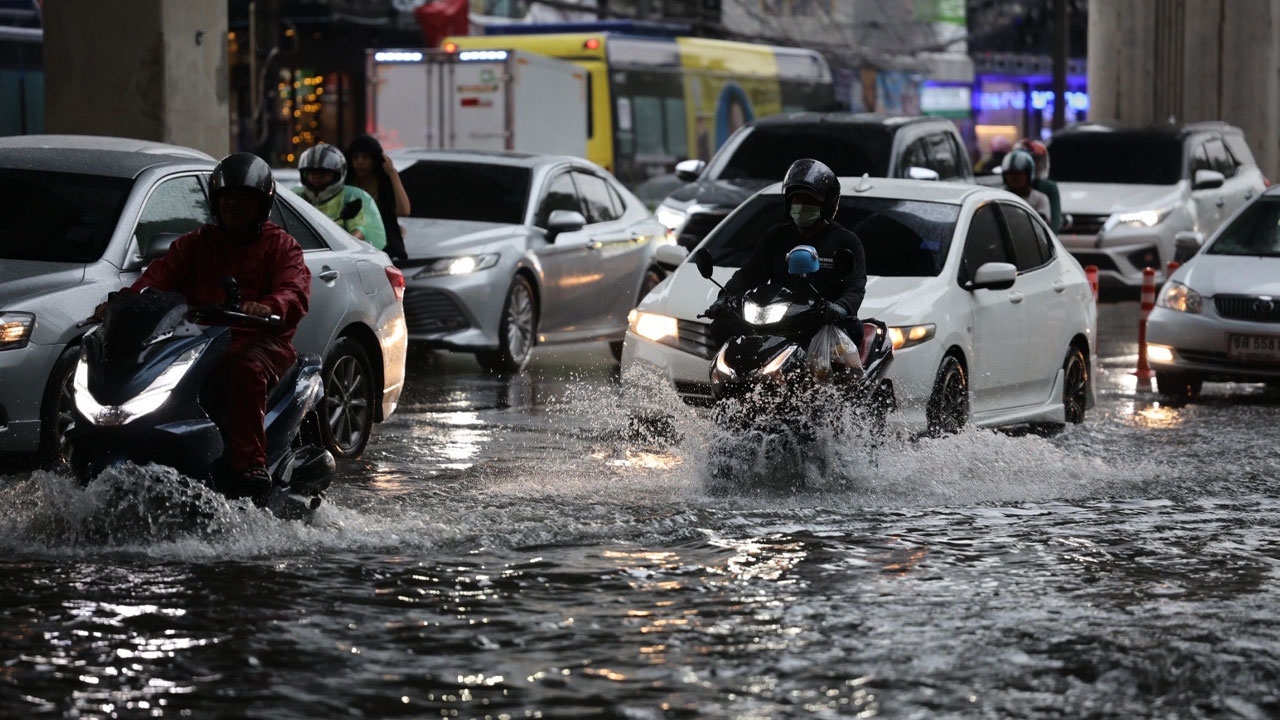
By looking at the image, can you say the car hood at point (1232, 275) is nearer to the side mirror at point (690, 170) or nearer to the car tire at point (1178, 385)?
the car tire at point (1178, 385)

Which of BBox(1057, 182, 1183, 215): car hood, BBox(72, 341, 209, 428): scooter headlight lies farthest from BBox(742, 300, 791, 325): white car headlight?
BBox(1057, 182, 1183, 215): car hood

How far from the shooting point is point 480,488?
10.4 metres

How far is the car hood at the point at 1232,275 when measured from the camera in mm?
15500

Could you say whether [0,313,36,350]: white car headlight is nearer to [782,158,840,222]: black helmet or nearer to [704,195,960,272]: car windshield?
[782,158,840,222]: black helmet

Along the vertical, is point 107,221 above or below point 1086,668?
above

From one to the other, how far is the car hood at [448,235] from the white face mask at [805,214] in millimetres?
6056

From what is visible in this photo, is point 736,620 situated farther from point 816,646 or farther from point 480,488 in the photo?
point 480,488

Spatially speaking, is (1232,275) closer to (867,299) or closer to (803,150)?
(867,299)

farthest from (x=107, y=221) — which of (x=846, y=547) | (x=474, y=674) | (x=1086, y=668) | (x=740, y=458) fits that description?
(x=1086, y=668)

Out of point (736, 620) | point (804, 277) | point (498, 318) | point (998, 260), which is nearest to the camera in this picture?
point (736, 620)

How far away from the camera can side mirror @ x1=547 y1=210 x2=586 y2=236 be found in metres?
16.6

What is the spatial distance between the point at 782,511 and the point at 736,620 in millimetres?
2427

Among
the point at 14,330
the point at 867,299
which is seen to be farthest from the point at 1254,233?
the point at 14,330

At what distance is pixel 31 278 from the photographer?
9805 mm
